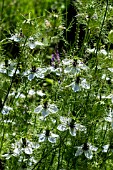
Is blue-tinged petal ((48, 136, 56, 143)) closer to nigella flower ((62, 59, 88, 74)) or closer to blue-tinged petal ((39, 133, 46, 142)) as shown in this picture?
blue-tinged petal ((39, 133, 46, 142))

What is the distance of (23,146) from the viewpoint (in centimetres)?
173

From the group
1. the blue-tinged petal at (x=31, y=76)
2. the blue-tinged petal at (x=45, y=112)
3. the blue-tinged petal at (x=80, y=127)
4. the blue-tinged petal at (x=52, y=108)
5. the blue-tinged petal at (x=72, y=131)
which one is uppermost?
the blue-tinged petal at (x=31, y=76)

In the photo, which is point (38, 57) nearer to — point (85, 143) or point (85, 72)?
point (85, 72)

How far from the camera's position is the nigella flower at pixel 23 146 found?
1718 millimetres

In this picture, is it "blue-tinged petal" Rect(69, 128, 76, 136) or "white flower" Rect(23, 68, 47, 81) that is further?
"white flower" Rect(23, 68, 47, 81)

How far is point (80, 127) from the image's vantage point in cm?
168

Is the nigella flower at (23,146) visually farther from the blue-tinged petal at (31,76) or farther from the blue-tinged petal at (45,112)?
the blue-tinged petal at (31,76)

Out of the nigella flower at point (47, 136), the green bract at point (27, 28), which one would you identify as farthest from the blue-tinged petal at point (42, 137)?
the green bract at point (27, 28)

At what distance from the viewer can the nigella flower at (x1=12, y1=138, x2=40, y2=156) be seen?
1.72 m

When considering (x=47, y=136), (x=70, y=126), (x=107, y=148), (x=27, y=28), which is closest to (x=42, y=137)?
(x=47, y=136)

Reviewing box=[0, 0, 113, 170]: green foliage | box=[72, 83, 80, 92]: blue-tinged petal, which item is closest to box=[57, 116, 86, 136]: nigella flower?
box=[0, 0, 113, 170]: green foliage

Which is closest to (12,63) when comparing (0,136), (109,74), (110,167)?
(0,136)

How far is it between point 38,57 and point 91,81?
0.26 m

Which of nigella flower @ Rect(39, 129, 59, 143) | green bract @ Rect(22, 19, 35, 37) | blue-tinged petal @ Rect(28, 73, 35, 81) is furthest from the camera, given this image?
blue-tinged petal @ Rect(28, 73, 35, 81)
